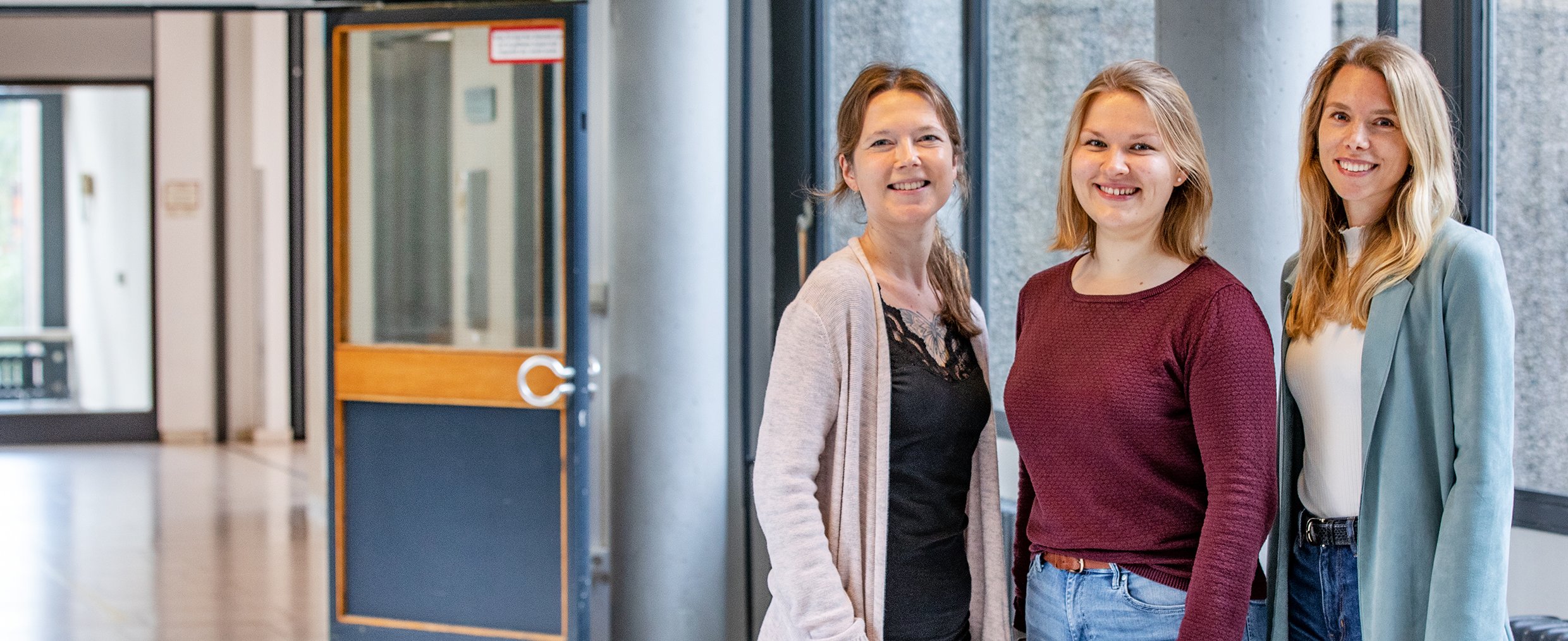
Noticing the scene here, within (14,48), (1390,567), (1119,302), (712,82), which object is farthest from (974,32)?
(14,48)

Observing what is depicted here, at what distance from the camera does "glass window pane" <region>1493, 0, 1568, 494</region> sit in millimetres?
2051

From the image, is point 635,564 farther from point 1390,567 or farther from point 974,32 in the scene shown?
point 1390,567

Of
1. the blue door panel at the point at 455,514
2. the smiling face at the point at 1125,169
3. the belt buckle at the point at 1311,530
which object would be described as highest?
the smiling face at the point at 1125,169

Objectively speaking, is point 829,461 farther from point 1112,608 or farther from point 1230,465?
point 1230,465

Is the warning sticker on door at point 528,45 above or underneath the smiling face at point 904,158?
above

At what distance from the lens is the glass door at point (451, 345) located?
12.1 ft

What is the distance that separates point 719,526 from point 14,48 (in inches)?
307

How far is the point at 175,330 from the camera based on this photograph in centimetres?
938

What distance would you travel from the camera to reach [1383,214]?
1562 mm

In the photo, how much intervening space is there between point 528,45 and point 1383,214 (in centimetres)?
260

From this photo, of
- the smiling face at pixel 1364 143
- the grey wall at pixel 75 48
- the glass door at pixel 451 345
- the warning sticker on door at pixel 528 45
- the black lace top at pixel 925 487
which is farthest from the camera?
the grey wall at pixel 75 48

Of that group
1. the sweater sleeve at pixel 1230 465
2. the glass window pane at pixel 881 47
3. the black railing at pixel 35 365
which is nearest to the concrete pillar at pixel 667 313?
the glass window pane at pixel 881 47

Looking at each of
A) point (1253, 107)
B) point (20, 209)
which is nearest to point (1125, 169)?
point (1253, 107)

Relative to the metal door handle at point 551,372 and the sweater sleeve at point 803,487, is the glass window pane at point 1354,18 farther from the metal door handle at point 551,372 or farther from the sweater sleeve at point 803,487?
the metal door handle at point 551,372
